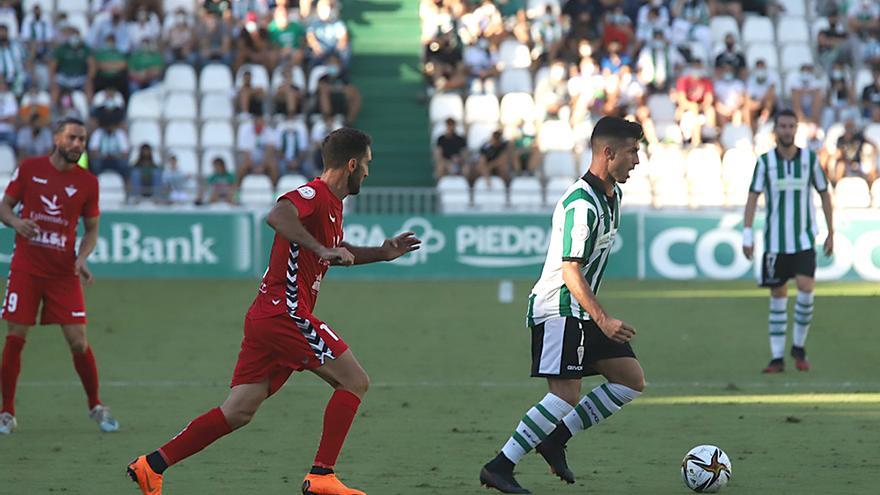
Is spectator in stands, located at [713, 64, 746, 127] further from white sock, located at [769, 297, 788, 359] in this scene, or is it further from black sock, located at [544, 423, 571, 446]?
black sock, located at [544, 423, 571, 446]

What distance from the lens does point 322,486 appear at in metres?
7.29

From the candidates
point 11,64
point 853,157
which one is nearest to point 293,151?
point 11,64

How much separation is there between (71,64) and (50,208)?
1691 cm

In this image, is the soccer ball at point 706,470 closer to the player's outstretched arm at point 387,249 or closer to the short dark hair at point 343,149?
the player's outstretched arm at point 387,249

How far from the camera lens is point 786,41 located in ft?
96.8

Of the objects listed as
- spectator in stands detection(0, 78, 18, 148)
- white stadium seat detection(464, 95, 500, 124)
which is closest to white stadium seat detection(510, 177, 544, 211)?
white stadium seat detection(464, 95, 500, 124)

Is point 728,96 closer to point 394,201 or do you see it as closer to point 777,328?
point 394,201

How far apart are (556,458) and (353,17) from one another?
22.7 metres

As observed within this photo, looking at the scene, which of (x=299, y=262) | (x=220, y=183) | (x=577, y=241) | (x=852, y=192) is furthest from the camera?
(x=852, y=192)

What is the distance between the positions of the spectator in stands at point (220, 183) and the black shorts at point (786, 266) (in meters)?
12.0

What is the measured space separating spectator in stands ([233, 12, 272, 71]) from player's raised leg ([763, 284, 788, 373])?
50.8ft

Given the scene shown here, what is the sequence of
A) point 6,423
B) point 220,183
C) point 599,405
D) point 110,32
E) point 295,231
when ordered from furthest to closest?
1. point 110,32
2. point 220,183
3. point 6,423
4. point 599,405
5. point 295,231

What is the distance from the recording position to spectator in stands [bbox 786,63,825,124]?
27.0 meters

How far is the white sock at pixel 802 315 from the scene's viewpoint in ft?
43.2
